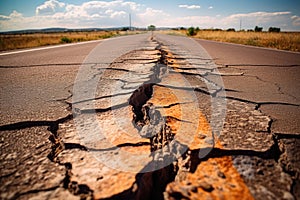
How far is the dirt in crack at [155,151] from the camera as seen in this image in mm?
792

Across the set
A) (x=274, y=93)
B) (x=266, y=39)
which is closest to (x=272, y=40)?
(x=266, y=39)

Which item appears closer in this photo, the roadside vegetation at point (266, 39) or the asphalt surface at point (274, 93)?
the asphalt surface at point (274, 93)

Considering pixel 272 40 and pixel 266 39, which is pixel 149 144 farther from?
pixel 266 39

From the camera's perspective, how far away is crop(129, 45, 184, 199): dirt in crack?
792mm

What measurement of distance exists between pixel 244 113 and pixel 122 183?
3.62ft

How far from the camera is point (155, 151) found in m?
0.98

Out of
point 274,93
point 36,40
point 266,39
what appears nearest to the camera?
point 274,93

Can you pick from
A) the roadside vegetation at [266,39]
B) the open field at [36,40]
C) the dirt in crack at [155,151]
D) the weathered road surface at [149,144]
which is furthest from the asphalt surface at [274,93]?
the open field at [36,40]

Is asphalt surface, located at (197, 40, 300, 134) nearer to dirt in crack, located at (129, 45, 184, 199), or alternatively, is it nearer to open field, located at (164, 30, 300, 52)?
dirt in crack, located at (129, 45, 184, 199)

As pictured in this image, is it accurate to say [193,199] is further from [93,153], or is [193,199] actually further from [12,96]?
[12,96]

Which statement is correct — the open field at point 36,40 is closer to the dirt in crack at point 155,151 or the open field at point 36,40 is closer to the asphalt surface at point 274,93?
the dirt in crack at point 155,151

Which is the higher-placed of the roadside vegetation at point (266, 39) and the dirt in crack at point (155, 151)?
the roadside vegetation at point (266, 39)

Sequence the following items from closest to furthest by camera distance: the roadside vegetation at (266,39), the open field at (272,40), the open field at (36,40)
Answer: the open field at (272,40) < the roadside vegetation at (266,39) < the open field at (36,40)

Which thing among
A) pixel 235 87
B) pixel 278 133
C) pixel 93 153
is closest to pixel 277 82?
pixel 235 87
